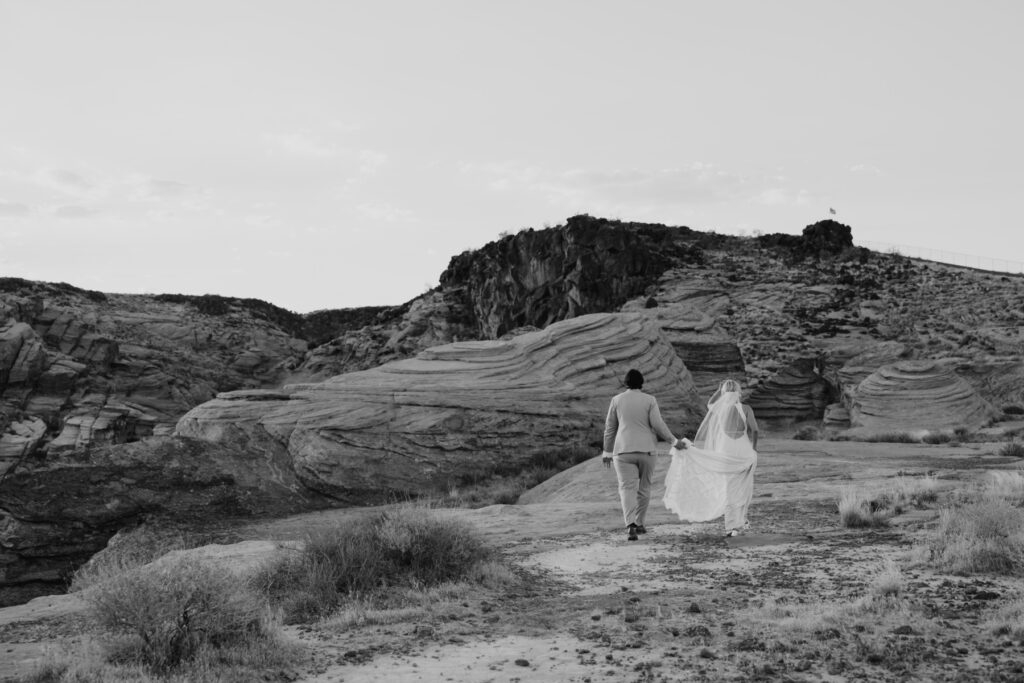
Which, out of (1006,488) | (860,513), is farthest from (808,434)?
(860,513)

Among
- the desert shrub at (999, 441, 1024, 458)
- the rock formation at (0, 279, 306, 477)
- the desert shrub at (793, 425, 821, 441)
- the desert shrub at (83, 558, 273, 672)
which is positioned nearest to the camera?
the desert shrub at (83, 558, 273, 672)

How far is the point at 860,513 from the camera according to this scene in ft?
37.4

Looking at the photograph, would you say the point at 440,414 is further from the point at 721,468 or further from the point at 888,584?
the point at 888,584

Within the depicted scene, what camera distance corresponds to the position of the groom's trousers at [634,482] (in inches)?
458

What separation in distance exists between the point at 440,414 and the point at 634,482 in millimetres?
10131

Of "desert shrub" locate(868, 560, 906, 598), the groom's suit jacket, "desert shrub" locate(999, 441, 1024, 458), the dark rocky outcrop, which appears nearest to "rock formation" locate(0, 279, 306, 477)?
the dark rocky outcrop

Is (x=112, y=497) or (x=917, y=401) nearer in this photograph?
(x=112, y=497)

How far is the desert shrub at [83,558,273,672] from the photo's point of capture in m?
6.29

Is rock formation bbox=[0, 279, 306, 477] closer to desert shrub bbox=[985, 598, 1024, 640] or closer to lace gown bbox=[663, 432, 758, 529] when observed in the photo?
lace gown bbox=[663, 432, 758, 529]

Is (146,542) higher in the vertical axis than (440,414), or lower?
lower

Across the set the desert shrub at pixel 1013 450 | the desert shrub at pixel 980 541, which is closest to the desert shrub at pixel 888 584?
the desert shrub at pixel 980 541

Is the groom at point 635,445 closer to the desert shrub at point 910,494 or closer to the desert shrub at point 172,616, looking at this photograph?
the desert shrub at point 910,494

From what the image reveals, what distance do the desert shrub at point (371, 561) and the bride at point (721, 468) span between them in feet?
10.9

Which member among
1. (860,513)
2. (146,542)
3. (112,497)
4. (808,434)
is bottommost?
(146,542)
